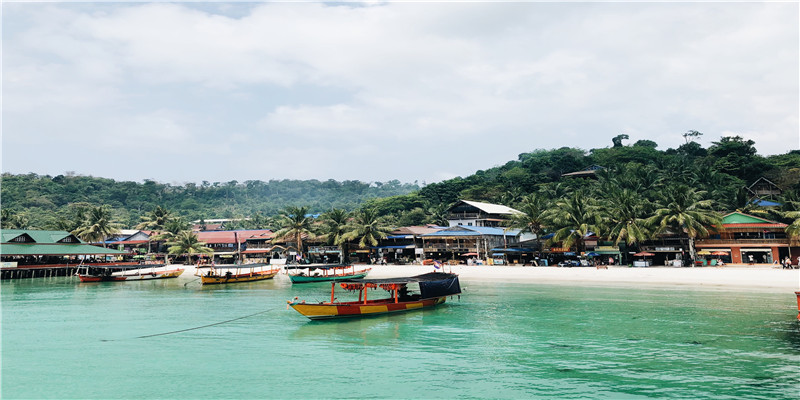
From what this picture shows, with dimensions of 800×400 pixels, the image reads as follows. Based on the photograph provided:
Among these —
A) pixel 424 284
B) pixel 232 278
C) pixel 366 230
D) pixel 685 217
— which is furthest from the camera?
pixel 366 230

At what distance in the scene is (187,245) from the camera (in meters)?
77.5

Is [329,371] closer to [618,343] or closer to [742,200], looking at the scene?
[618,343]

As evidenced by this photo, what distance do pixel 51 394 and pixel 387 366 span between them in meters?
11.0

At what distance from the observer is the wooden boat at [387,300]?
26111mm

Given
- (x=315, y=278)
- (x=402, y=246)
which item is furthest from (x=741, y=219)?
(x=315, y=278)

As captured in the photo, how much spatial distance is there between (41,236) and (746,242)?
86921mm

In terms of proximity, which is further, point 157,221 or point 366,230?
point 157,221

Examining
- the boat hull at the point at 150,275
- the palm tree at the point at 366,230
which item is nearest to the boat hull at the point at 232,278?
the boat hull at the point at 150,275

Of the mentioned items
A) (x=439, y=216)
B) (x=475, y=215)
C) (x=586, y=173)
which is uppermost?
(x=586, y=173)

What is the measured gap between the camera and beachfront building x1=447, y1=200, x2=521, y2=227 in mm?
77875

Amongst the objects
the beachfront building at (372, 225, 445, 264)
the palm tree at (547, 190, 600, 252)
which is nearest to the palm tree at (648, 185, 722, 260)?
the palm tree at (547, 190, 600, 252)

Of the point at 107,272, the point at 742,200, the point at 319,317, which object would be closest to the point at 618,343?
the point at 319,317

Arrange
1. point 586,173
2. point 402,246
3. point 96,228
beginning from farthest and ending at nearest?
point 586,173 < point 96,228 < point 402,246

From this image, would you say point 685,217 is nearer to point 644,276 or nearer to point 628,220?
point 628,220
